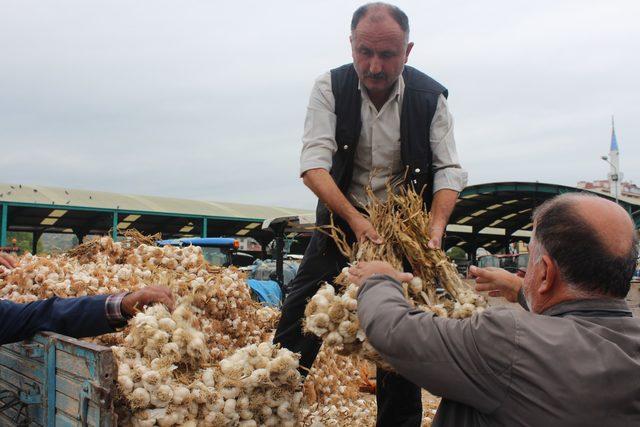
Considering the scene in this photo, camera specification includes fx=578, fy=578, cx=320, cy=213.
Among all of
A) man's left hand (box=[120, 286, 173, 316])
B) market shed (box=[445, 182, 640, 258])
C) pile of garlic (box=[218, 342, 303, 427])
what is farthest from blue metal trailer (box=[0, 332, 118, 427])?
market shed (box=[445, 182, 640, 258])

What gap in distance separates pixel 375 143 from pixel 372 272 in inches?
42.8

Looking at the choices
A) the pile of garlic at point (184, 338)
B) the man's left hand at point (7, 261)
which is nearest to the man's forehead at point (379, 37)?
the pile of garlic at point (184, 338)

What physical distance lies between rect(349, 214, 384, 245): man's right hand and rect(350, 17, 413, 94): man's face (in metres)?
0.73

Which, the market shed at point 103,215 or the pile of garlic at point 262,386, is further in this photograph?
the market shed at point 103,215

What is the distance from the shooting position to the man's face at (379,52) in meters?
2.80

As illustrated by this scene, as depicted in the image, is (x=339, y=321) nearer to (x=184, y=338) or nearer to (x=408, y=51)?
(x=184, y=338)

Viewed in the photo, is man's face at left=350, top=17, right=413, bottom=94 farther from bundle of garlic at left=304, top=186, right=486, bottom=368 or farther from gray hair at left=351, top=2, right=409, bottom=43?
bundle of garlic at left=304, top=186, right=486, bottom=368

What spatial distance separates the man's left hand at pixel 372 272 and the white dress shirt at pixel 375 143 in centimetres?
80

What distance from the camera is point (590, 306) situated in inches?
66.7

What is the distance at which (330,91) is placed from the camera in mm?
3139

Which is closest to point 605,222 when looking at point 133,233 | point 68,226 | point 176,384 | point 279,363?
point 279,363

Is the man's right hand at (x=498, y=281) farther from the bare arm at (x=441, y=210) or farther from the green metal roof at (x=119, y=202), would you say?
the green metal roof at (x=119, y=202)

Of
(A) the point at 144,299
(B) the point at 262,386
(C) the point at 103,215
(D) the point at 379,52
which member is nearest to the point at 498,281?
(B) the point at 262,386

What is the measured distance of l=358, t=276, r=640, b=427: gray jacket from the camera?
1.58 meters
